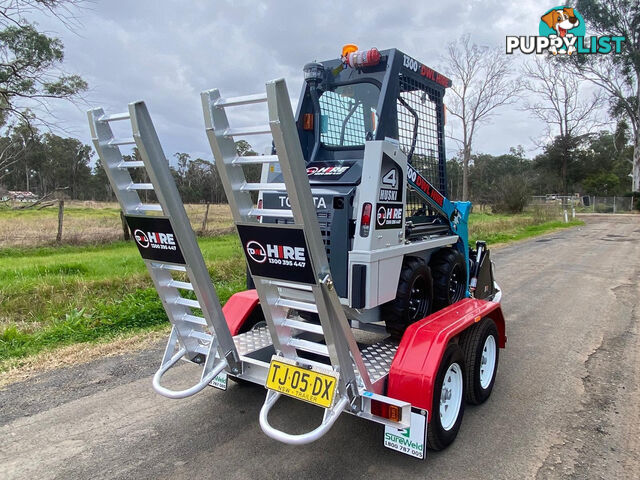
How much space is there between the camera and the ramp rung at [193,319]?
10.7ft


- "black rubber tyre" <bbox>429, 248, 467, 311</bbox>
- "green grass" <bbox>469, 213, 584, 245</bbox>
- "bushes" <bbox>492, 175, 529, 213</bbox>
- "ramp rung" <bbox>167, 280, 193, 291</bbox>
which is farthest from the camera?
"bushes" <bbox>492, 175, 529, 213</bbox>

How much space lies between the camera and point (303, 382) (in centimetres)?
286

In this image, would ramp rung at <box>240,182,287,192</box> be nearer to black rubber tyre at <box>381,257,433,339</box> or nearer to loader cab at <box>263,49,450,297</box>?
loader cab at <box>263,49,450,297</box>

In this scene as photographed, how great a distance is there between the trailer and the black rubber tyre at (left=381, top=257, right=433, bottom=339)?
0.04ft

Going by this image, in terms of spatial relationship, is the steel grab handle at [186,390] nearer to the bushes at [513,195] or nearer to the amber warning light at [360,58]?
the amber warning light at [360,58]

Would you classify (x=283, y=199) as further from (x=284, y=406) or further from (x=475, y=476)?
(x=475, y=476)

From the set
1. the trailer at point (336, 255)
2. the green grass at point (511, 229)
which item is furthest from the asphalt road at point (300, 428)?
the green grass at point (511, 229)

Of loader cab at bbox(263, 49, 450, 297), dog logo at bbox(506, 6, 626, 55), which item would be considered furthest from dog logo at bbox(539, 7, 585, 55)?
loader cab at bbox(263, 49, 450, 297)

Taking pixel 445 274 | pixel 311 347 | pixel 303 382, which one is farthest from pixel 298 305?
pixel 445 274

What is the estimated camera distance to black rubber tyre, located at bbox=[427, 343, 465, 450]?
10.1 ft

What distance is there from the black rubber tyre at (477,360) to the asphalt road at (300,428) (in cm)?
14

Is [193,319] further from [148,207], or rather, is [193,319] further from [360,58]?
[360,58]

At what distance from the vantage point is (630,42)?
40219mm

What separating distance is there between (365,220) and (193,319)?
4.67 feet
